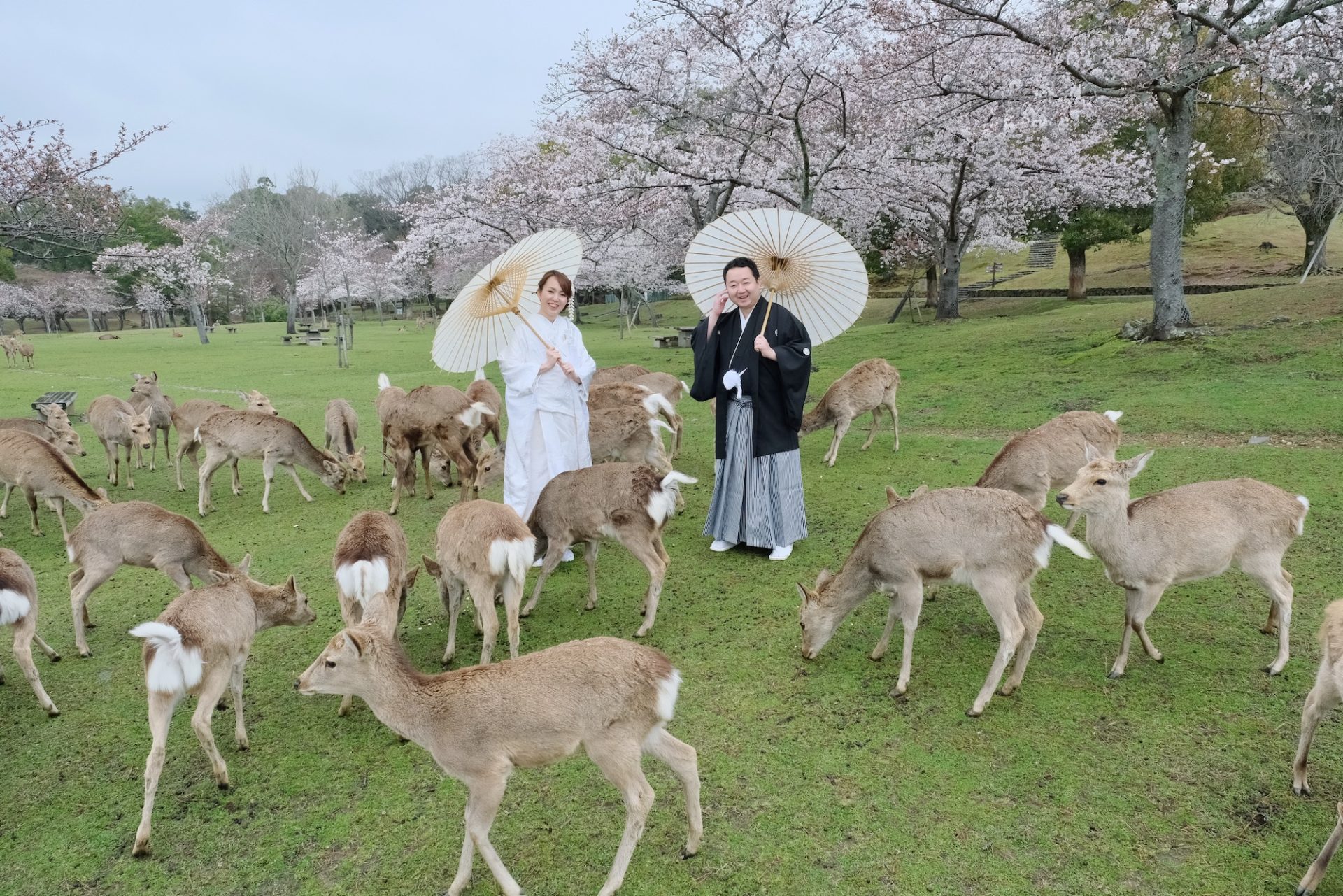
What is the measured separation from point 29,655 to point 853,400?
855cm

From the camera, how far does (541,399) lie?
637 cm

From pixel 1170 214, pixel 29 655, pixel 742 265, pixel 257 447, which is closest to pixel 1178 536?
pixel 742 265

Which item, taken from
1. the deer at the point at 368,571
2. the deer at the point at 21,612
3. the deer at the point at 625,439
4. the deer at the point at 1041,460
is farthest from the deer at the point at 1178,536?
the deer at the point at 21,612

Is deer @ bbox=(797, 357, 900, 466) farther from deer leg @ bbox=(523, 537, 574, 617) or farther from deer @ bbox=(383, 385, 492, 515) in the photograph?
deer leg @ bbox=(523, 537, 574, 617)

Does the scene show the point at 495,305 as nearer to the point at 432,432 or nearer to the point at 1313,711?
the point at 432,432

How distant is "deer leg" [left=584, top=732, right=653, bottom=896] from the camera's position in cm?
303

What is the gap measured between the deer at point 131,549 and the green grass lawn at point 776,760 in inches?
20.8

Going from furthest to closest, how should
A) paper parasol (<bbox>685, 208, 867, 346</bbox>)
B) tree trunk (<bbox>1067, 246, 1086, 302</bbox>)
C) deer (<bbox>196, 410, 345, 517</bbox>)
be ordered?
1. tree trunk (<bbox>1067, 246, 1086, 302</bbox>)
2. deer (<bbox>196, 410, 345, 517</bbox>)
3. paper parasol (<bbox>685, 208, 867, 346</bbox>)

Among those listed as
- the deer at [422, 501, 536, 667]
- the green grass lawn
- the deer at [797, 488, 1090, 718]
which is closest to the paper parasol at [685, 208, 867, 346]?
the green grass lawn

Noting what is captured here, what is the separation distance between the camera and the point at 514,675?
126 inches

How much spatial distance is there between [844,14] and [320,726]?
51.9ft

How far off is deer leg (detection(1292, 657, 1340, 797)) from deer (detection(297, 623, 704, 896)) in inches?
108

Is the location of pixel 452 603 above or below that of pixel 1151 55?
below

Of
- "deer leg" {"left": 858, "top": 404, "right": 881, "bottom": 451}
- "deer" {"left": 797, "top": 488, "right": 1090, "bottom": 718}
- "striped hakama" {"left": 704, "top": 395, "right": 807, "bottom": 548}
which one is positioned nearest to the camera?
"deer" {"left": 797, "top": 488, "right": 1090, "bottom": 718}
